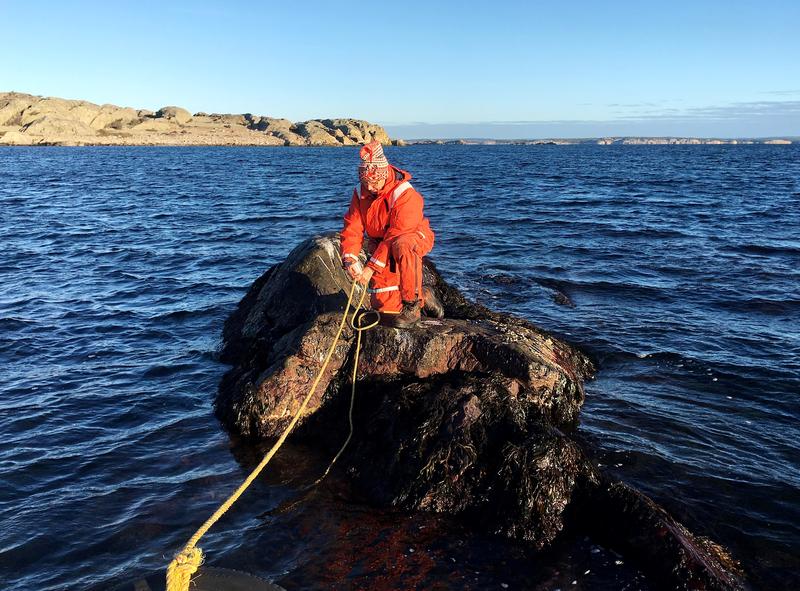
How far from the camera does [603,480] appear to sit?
207 inches

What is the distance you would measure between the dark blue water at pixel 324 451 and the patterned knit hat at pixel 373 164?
3.22m

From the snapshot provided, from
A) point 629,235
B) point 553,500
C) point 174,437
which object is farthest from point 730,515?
point 629,235

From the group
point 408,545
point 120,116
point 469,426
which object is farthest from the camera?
point 120,116

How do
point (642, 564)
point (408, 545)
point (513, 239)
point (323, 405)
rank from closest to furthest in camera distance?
point (642, 564)
point (408, 545)
point (323, 405)
point (513, 239)

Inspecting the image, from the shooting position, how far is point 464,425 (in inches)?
223

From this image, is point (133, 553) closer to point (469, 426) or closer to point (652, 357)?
point (469, 426)

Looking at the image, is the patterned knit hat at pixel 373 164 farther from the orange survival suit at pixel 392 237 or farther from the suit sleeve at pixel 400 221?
the suit sleeve at pixel 400 221

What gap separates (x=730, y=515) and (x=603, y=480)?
1332 mm

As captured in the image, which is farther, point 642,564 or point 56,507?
point 56,507

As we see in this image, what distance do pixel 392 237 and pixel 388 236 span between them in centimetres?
9

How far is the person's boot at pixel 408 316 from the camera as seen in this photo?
697 cm

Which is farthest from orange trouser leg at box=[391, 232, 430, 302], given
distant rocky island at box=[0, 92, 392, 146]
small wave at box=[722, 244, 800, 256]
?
distant rocky island at box=[0, 92, 392, 146]

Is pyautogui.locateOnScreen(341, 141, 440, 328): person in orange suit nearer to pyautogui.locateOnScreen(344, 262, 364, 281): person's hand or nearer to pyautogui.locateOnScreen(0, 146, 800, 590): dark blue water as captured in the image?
pyautogui.locateOnScreen(344, 262, 364, 281): person's hand

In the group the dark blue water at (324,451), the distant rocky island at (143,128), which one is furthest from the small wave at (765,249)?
the distant rocky island at (143,128)
